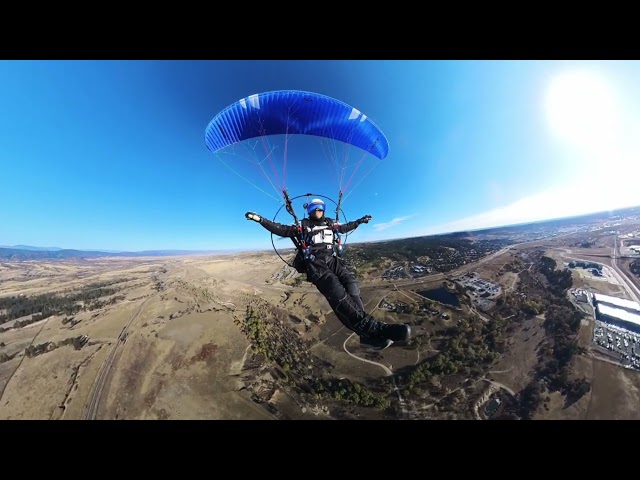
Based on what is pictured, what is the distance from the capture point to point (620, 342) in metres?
27.4

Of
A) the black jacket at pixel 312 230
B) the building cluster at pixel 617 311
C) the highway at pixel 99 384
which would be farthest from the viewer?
the building cluster at pixel 617 311

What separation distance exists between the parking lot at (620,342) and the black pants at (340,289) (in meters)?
35.2

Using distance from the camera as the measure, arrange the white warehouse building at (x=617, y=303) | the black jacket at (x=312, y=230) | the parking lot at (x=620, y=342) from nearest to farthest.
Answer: the black jacket at (x=312, y=230), the parking lot at (x=620, y=342), the white warehouse building at (x=617, y=303)

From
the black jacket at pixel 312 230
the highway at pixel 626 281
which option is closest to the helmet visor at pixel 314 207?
the black jacket at pixel 312 230

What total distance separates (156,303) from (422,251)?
218 ft

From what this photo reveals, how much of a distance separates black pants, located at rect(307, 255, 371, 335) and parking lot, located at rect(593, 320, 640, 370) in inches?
1385

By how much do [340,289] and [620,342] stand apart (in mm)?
40680

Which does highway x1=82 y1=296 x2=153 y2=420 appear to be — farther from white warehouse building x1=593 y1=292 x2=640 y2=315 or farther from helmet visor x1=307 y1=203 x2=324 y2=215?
white warehouse building x1=593 y1=292 x2=640 y2=315

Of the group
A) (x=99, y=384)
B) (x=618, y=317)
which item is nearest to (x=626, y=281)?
(x=618, y=317)

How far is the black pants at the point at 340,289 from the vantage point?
5.82 m

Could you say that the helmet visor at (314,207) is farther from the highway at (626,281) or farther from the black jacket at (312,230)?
the highway at (626,281)
